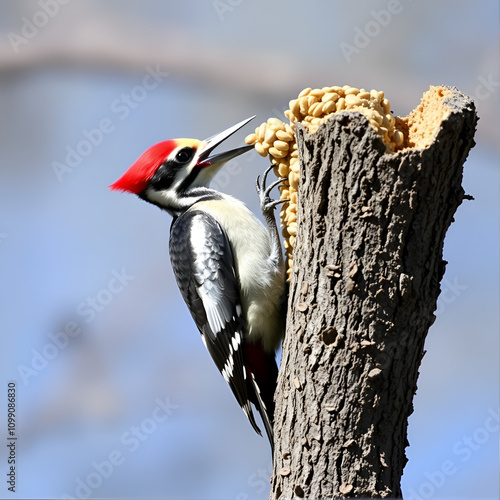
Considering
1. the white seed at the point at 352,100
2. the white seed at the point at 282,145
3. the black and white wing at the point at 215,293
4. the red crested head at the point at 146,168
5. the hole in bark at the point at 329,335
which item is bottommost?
the hole in bark at the point at 329,335

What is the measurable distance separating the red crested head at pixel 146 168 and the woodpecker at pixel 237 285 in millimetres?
299

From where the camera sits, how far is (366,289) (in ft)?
5.52

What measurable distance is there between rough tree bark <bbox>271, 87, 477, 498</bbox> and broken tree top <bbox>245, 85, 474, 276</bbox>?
49 mm

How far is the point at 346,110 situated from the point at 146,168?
1326 mm

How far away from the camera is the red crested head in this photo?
2.83 metres

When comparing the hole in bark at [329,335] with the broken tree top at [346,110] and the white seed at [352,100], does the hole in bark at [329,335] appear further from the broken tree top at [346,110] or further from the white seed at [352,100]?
the white seed at [352,100]

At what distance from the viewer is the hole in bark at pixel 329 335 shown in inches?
68.0

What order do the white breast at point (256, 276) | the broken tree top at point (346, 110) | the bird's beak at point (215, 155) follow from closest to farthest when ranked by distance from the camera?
1. the broken tree top at point (346, 110)
2. the white breast at point (256, 276)
3. the bird's beak at point (215, 155)

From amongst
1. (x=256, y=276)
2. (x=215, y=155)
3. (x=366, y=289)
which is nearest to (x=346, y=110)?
(x=366, y=289)

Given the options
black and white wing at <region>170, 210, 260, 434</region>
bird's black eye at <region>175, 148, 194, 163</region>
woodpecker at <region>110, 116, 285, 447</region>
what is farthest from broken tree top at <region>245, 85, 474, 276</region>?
bird's black eye at <region>175, 148, 194, 163</region>

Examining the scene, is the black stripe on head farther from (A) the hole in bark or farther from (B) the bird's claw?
(A) the hole in bark

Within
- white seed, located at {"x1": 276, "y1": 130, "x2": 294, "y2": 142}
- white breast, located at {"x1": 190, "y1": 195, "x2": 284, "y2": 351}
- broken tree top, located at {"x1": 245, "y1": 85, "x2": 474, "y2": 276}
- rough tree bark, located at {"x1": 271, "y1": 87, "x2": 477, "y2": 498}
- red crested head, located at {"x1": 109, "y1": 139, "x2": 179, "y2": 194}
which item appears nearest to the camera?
rough tree bark, located at {"x1": 271, "y1": 87, "x2": 477, "y2": 498}

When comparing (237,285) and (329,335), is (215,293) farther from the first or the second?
(329,335)

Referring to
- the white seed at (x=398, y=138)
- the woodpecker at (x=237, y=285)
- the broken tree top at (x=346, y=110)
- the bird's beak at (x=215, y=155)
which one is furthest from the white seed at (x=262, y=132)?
the white seed at (x=398, y=138)
